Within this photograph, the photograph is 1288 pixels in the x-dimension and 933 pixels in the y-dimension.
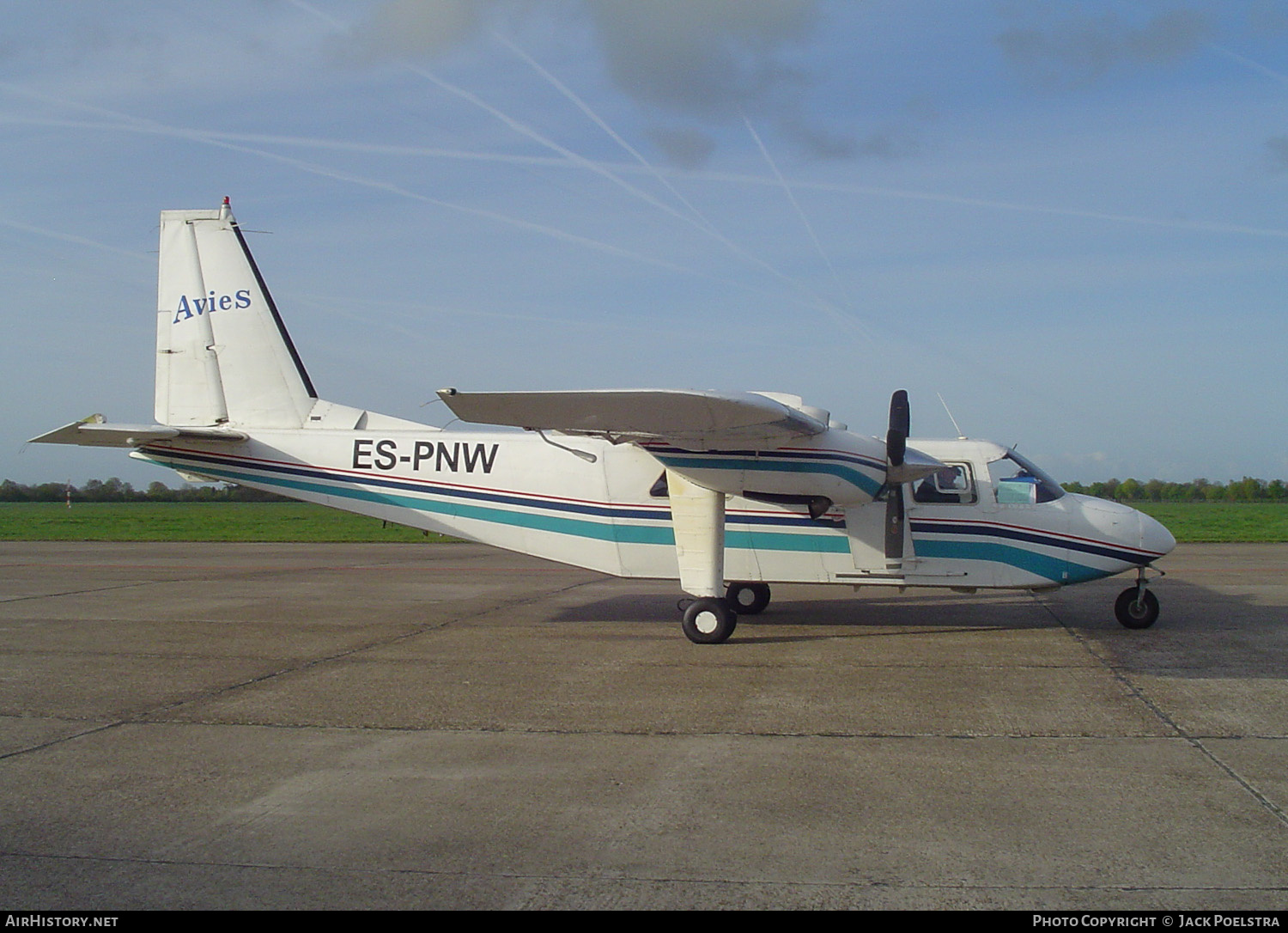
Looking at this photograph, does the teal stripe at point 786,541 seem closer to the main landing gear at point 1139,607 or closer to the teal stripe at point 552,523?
the teal stripe at point 552,523

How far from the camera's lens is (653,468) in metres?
11.5

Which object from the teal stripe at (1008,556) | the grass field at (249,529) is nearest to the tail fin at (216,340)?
the teal stripe at (1008,556)

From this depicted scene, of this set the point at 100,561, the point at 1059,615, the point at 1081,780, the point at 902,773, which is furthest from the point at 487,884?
the point at 100,561

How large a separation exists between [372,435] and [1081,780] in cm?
949

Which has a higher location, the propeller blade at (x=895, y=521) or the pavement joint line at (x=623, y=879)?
the propeller blade at (x=895, y=521)

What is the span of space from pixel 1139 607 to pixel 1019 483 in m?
2.15

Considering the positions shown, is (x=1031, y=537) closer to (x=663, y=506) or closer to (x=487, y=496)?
(x=663, y=506)

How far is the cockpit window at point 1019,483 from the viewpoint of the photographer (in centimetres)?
1124

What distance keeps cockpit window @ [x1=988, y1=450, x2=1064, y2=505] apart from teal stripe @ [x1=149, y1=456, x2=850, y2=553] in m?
2.05

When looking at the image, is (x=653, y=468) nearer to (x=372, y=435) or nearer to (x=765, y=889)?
(x=372, y=435)

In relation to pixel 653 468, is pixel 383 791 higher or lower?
lower

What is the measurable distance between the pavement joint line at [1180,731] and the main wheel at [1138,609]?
0.66 m

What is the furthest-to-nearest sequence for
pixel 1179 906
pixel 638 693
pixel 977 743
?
pixel 638 693 → pixel 977 743 → pixel 1179 906

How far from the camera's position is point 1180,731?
22.2 feet
